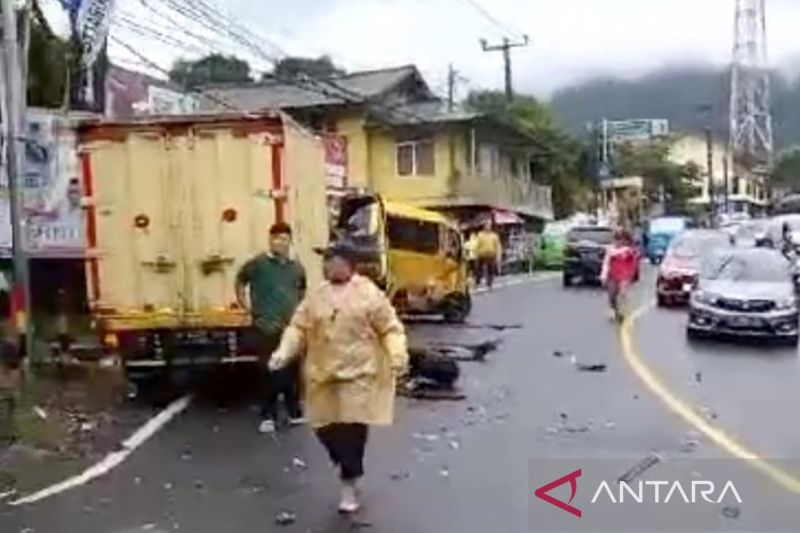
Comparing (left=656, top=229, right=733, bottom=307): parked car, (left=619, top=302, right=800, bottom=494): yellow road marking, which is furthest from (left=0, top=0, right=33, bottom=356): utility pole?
(left=656, top=229, right=733, bottom=307): parked car

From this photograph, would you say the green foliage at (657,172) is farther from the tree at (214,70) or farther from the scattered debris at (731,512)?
the scattered debris at (731,512)

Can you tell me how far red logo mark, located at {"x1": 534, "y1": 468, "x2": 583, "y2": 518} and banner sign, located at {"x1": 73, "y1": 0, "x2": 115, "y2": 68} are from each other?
39.0ft

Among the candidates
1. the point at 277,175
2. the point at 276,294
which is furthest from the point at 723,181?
the point at 276,294

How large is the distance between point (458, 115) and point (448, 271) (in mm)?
31850

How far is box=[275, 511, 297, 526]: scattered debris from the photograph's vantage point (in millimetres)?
8516

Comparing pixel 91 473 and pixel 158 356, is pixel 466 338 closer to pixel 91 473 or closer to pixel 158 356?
pixel 158 356

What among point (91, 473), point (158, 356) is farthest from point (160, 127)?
point (91, 473)

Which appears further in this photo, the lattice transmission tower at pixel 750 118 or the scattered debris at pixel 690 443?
the lattice transmission tower at pixel 750 118

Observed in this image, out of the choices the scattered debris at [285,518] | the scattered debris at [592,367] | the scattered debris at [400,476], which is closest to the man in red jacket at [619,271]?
the scattered debris at [592,367]

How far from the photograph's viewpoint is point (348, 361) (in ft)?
28.5

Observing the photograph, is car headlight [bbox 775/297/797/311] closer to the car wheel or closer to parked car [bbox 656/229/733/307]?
the car wheel

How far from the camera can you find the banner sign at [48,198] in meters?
21.5

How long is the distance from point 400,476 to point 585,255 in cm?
3231

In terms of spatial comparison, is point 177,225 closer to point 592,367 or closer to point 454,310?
point 592,367
